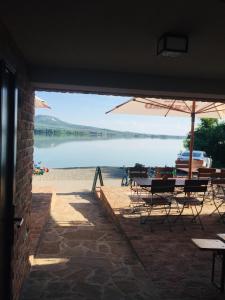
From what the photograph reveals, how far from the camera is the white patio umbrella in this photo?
780 cm

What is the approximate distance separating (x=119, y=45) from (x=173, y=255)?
339cm

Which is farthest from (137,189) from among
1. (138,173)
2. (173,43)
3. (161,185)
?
(173,43)

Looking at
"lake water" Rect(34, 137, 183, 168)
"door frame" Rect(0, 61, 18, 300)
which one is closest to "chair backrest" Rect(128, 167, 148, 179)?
"door frame" Rect(0, 61, 18, 300)

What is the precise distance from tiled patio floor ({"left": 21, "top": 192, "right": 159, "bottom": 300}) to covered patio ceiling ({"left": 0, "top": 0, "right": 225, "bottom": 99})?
2.46m

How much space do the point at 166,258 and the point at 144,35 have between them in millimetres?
3432

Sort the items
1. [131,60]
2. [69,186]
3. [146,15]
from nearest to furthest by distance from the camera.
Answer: [146,15] < [131,60] < [69,186]

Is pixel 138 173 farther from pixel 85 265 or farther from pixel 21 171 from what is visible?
pixel 21 171

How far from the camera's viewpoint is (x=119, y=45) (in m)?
2.99

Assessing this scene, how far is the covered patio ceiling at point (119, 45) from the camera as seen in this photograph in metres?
2.19

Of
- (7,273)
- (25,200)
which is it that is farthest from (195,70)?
(7,273)

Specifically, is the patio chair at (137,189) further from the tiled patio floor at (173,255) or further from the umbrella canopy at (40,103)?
the umbrella canopy at (40,103)

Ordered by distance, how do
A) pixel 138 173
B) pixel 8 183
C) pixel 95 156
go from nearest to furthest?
pixel 8 183 < pixel 138 173 < pixel 95 156

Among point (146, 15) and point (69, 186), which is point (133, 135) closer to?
point (69, 186)

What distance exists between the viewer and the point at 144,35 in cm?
270
